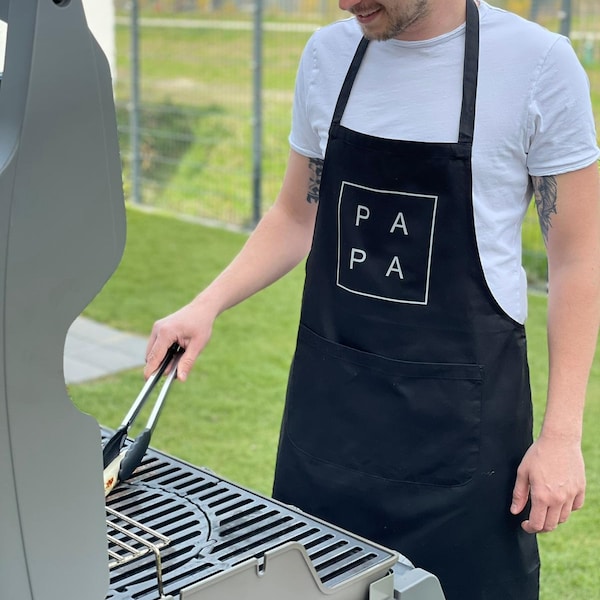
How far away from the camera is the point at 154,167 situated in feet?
25.2

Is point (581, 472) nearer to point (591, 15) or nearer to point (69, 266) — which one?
point (69, 266)

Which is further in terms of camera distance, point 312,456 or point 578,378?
point 312,456

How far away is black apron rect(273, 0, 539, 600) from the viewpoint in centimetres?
139

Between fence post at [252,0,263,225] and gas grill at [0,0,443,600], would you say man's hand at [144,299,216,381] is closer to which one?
gas grill at [0,0,443,600]

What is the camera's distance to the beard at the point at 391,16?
4.36ft

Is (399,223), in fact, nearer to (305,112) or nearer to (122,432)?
(305,112)

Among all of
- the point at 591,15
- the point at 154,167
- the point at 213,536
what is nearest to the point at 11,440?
the point at 213,536

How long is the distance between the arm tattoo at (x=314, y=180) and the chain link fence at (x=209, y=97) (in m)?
4.82

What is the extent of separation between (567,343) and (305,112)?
57cm

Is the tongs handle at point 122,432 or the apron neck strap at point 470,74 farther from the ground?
the apron neck strap at point 470,74

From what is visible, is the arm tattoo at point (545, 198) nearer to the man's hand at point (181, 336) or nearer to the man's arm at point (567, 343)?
the man's arm at point (567, 343)

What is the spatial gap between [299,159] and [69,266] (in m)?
0.94

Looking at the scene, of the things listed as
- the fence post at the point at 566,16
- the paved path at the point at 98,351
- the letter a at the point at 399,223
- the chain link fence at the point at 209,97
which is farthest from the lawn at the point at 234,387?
the letter a at the point at 399,223

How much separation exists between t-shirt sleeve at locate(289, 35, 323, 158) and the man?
0.08 m
